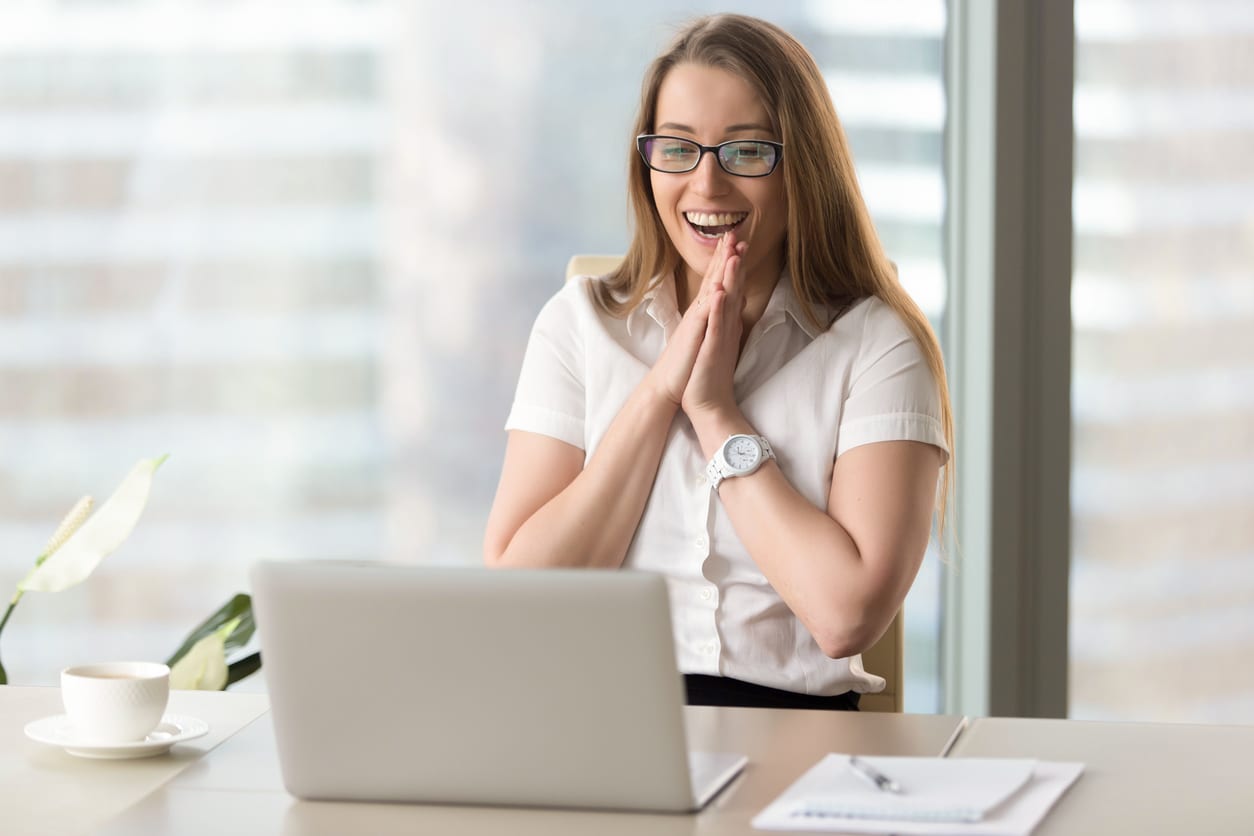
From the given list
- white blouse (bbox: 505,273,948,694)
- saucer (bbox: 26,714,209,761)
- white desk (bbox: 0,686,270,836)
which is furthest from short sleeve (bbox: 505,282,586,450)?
saucer (bbox: 26,714,209,761)

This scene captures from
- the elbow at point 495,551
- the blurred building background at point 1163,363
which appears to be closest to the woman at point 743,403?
the elbow at point 495,551

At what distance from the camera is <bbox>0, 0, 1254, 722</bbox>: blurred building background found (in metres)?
2.73

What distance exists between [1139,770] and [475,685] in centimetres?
56

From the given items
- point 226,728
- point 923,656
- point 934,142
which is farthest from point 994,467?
point 226,728

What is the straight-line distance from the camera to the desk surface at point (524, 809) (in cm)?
101

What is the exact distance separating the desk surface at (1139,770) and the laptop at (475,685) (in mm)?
286

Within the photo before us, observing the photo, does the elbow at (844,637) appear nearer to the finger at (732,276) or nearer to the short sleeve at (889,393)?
the short sleeve at (889,393)

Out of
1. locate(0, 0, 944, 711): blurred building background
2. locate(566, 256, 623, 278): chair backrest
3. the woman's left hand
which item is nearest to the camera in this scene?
the woman's left hand

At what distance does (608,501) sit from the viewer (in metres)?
1.73

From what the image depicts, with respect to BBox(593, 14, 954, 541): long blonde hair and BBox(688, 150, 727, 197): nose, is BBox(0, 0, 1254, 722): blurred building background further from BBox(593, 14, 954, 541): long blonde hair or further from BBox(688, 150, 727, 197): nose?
BBox(688, 150, 727, 197): nose

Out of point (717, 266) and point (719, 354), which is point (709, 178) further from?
point (719, 354)

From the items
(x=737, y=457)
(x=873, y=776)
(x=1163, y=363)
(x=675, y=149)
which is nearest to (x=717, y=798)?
Answer: (x=873, y=776)

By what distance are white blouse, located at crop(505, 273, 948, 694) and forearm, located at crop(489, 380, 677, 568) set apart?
0.03m

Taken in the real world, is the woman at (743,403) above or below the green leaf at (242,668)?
above
